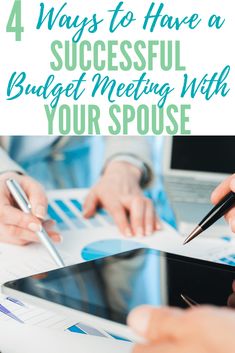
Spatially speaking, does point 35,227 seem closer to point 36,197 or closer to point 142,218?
point 36,197

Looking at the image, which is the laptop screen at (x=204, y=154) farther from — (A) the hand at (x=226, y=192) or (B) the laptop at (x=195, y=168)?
(A) the hand at (x=226, y=192)

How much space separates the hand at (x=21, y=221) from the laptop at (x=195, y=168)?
0.20 m

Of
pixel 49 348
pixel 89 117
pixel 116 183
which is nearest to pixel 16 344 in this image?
pixel 49 348

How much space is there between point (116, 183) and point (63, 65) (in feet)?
1.19

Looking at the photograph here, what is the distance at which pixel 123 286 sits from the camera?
414 millimetres

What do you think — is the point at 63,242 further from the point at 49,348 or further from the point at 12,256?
the point at 49,348

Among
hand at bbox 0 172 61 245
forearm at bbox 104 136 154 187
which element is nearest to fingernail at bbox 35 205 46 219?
hand at bbox 0 172 61 245

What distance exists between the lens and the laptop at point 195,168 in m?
0.75

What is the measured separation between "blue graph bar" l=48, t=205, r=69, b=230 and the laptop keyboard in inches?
7.5

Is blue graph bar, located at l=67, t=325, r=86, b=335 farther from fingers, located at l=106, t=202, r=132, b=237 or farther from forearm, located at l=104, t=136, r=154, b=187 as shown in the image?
forearm, located at l=104, t=136, r=154, b=187

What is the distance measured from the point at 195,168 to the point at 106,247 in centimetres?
23

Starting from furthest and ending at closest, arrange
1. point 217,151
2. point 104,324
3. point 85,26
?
point 85,26
point 217,151
point 104,324

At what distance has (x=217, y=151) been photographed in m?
0.77

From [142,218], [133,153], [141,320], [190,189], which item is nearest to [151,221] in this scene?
[142,218]
